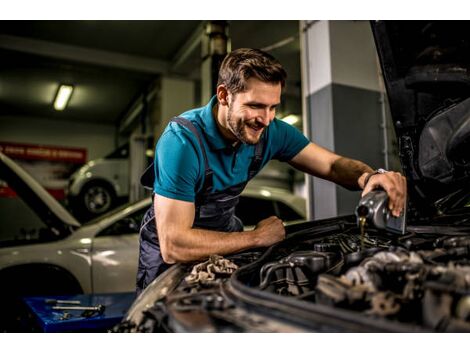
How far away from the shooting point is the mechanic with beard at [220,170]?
4.74 feet

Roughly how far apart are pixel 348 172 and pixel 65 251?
2.25 m

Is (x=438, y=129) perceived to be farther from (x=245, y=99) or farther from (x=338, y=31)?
(x=338, y=31)

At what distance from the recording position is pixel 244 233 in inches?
59.3

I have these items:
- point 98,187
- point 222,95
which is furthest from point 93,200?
point 222,95

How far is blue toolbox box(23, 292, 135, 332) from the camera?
1532mm

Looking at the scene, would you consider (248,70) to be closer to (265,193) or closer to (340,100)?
(340,100)

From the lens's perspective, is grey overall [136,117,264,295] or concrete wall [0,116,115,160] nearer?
grey overall [136,117,264,295]

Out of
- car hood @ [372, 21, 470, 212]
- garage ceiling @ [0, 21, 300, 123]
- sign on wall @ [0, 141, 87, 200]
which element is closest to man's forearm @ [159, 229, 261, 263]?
car hood @ [372, 21, 470, 212]

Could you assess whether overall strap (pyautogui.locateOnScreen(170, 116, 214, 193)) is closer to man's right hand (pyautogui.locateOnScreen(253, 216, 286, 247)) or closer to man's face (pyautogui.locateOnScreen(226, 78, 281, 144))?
man's face (pyautogui.locateOnScreen(226, 78, 281, 144))

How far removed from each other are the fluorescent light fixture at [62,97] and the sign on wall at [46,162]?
1142 mm

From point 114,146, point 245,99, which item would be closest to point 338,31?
point 245,99

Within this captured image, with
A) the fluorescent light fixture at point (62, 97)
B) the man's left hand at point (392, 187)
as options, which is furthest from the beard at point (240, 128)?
the fluorescent light fixture at point (62, 97)

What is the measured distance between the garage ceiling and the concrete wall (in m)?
1.22

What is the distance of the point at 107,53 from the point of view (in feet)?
20.4
